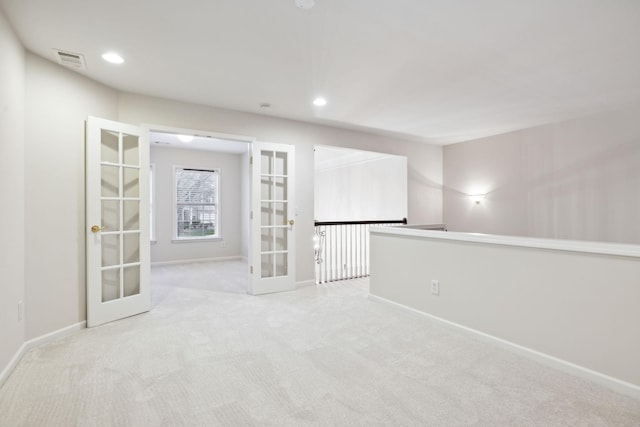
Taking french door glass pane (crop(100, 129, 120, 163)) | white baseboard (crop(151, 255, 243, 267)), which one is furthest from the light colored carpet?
white baseboard (crop(151, 255, 243, 267))

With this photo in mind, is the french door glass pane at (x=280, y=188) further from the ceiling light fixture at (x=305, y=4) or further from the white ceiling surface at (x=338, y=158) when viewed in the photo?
the ceiling light fixture at (x=305, y=4)

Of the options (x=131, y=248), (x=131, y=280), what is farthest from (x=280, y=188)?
(x=131, y=280)

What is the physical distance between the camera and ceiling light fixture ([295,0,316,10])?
6.52 feet

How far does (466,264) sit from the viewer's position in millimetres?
2932

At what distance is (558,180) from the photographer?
475cm

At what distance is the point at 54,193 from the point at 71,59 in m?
1.16

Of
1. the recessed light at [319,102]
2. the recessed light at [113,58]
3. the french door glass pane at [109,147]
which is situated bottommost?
the french door glass pane at [109,147]

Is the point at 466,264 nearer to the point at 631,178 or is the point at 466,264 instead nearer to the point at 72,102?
the point at 631,178

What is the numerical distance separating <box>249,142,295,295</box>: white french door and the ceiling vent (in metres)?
1.92

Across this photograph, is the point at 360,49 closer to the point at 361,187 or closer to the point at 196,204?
the point at 361,187

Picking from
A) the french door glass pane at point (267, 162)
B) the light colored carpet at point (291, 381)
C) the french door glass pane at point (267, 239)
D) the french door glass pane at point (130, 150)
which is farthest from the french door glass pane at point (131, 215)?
the french door glass pane at point (267, 162)

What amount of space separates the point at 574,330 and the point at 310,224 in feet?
10.7

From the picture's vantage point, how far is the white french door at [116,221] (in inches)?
123

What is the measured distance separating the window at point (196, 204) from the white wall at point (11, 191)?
432 cm
